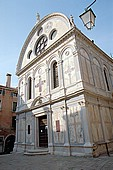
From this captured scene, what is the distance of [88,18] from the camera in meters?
4.42

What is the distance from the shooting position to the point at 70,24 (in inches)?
442

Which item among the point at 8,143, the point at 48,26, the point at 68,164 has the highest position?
the point at 48,26

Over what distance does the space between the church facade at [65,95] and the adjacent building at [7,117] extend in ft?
26.5

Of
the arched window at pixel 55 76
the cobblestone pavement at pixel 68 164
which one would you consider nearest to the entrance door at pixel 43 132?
the arched window at pixel 55 76

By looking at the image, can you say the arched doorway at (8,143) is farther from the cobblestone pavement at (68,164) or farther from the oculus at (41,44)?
the cobblestone pavement at (68,164)

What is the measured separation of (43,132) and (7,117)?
12.6 meters

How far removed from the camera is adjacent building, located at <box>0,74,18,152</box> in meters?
20.4

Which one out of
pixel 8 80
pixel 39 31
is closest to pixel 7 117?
pixel 8 80

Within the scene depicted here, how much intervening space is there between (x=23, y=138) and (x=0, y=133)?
9157 millimetres

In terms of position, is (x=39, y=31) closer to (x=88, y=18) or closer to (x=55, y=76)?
(x=55, y=76)

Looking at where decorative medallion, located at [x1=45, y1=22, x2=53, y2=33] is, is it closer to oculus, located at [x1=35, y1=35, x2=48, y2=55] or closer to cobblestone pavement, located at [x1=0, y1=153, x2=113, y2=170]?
oculus, located at [x1=35, y1=35, x2=48, y2=55]

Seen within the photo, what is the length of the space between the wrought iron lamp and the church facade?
4.75m

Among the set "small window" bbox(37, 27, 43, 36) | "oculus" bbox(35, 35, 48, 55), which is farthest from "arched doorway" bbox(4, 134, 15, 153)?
"small window" bbox(37, 27, 43, 36)

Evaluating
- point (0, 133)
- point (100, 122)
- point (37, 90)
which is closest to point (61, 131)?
point (100, 122)
